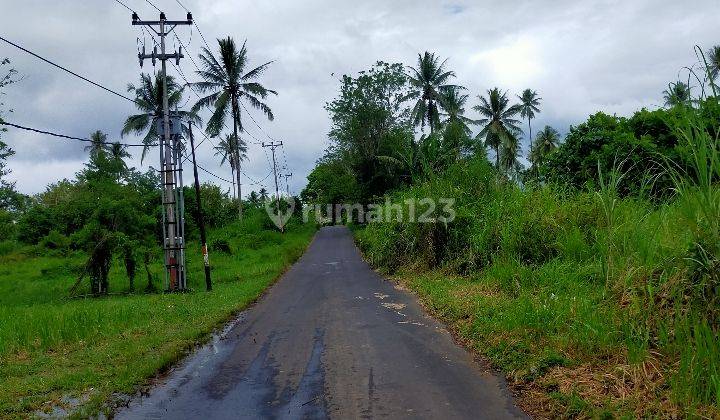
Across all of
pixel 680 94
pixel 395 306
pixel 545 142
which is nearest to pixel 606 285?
pixel 680 94

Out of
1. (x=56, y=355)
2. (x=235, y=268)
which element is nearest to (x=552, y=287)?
(x=56, y=355)

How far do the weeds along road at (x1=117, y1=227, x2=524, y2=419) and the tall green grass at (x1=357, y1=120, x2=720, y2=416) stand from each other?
2.32 ft

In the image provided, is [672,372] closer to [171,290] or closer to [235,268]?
[171,290]

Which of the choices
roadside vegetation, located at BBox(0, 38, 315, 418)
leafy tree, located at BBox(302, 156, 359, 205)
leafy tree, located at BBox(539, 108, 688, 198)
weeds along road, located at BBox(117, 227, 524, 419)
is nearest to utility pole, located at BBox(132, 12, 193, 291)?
Result: roadside vegetation, located at BBox(0, 38, 315, 418)

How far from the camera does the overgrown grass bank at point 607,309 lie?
4.74 m

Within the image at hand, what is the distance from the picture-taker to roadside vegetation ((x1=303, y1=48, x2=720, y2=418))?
4797 millimetres

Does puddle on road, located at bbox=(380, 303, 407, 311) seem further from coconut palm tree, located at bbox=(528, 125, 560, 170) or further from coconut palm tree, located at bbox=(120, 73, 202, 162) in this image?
coconut palm tree, located at bbox=(528, 125, 560, 170)

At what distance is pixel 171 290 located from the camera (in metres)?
18.3

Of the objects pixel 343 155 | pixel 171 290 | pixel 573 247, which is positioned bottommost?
pixel 171 290

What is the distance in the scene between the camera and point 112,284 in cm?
2231

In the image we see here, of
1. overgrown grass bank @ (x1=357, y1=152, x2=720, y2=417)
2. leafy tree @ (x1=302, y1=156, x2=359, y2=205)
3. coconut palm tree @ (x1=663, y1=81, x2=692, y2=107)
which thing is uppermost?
leafy tree @ (x1=302, y1=156, x2=359, y2=205)

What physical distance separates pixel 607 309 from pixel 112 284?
20531mm

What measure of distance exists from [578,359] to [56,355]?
7513 mm

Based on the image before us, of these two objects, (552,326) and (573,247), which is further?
(573,247)
